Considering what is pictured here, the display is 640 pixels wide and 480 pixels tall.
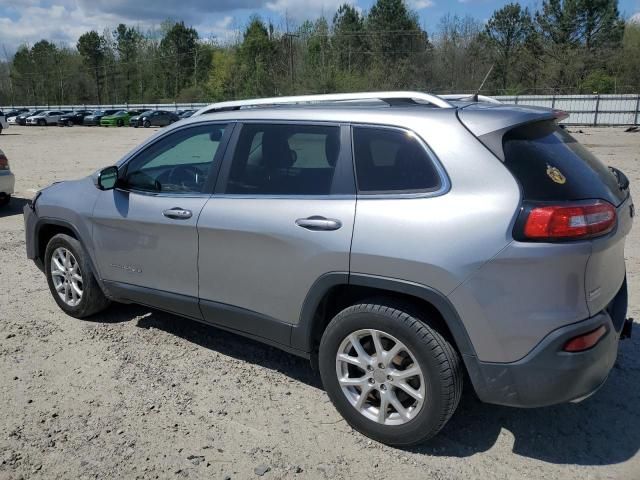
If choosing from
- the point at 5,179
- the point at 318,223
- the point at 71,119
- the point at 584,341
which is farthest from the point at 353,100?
the point at 71,119

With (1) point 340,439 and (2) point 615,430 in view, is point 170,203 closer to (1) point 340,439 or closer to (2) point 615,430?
(1) point 340,439

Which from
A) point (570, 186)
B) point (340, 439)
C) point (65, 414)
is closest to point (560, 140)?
point (570, 186)

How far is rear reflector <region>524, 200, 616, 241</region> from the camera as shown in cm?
258

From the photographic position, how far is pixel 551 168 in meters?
2.77

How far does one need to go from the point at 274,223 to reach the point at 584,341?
67.0 inches

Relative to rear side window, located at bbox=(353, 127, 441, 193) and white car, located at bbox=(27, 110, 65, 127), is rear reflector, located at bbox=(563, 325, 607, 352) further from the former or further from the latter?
white car, located at bbox=(27, 110, 65, 127)

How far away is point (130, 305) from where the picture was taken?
5199 mm

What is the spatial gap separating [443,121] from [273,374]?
6.74 feet

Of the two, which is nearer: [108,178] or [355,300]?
[355,300]

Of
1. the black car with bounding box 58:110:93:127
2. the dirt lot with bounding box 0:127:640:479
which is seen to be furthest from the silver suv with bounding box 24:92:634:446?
the black car with bounding box 58:110:93:127

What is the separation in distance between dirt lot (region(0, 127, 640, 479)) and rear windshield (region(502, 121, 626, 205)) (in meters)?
1.33

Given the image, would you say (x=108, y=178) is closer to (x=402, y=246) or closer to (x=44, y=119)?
(x=402, y=246)

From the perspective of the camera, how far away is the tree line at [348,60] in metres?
54.6

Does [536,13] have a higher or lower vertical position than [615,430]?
higher
